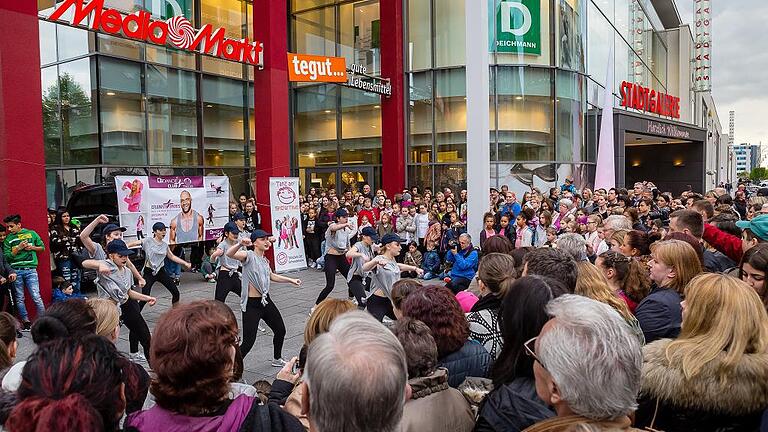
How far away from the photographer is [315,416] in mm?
1713

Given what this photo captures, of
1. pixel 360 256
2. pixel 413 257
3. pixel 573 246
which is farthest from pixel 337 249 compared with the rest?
pixel 573 246

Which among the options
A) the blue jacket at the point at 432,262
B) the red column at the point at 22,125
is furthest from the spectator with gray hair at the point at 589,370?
the blue jacket at the point at 432,262

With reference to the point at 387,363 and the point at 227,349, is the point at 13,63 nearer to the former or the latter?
the point at 227,349

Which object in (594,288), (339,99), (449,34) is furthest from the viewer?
(339,99)

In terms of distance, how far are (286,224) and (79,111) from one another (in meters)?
7.62

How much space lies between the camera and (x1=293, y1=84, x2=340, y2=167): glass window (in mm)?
22266

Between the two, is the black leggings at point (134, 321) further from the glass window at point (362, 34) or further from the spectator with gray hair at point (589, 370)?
the glass window at point (362, 34)

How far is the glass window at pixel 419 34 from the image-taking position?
66.9 ft

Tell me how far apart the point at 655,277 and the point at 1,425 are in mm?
3974

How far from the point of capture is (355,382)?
1658 millimetres

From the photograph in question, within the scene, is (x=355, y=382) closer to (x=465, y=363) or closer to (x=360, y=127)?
(x=465, y=363)

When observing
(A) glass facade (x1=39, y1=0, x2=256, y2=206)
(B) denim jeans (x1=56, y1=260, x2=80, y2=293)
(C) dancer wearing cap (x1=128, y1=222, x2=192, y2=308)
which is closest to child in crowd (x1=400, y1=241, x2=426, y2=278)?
(C) dancer wearing cap (x1=128, y1=222, x2=192, y2=308)

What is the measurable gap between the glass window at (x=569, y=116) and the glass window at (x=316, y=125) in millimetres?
8738

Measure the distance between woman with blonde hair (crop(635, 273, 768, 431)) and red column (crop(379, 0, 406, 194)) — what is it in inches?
720
